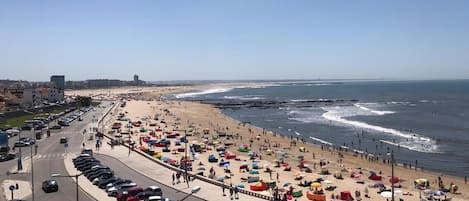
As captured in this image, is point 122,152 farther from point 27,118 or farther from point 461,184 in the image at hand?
point 27,118

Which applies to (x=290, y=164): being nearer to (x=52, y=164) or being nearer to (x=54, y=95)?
(x=52, y=164)

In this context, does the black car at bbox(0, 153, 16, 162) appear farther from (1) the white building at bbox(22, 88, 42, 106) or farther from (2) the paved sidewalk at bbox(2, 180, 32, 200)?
(1) the white building at bbox(22, 88, 42, 106)

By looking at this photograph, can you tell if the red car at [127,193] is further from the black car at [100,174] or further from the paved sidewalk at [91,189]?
the black car at [100,174]

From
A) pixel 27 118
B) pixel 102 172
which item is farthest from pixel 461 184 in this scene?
pixel 27 118

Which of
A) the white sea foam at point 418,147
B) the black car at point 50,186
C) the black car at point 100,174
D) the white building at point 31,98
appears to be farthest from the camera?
the white building at point 31,98

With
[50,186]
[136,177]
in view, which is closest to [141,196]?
[136,177]

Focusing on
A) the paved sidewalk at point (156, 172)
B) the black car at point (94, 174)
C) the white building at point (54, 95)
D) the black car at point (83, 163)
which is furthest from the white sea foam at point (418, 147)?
the white building at point (54, 95)
